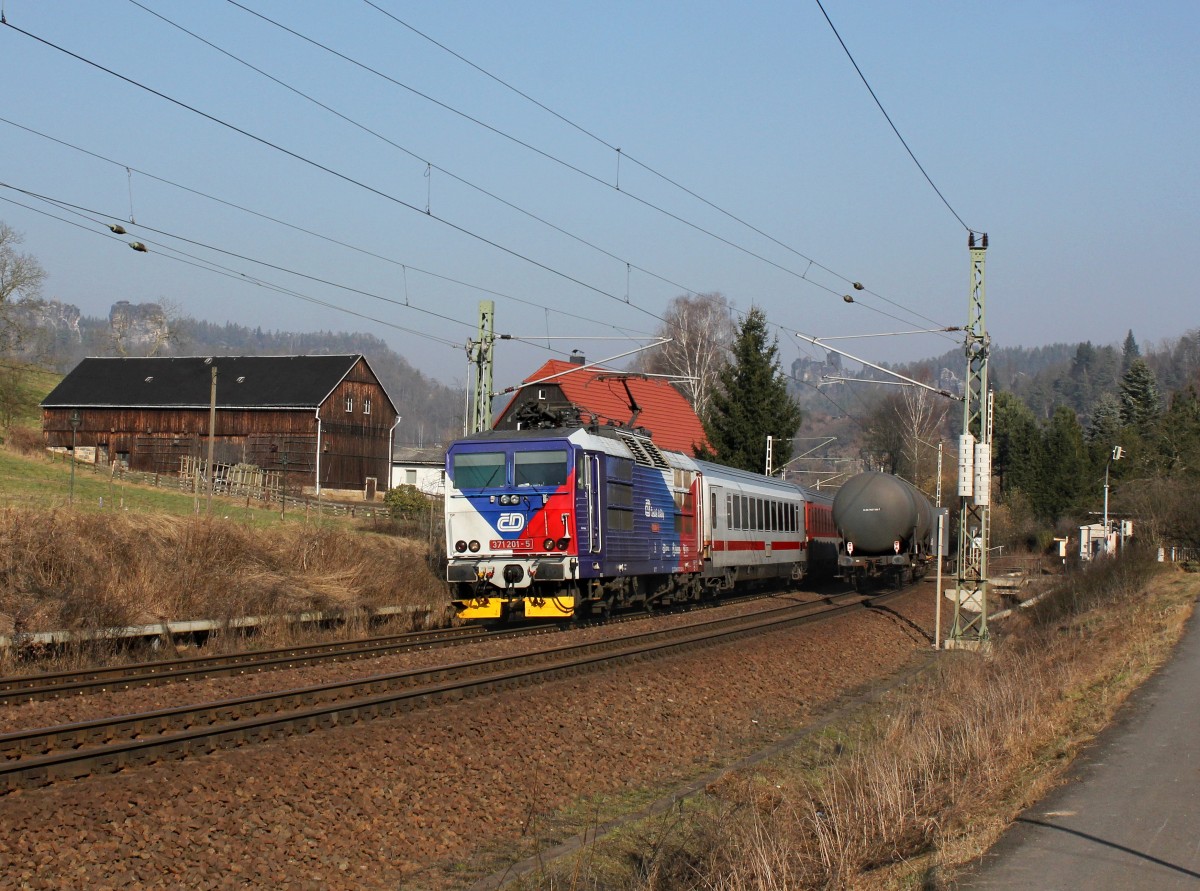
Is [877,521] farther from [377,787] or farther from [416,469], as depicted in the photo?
[416,469]

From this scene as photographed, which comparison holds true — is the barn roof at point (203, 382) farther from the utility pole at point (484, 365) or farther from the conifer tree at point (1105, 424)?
the conifer tree at point (1105, 424)

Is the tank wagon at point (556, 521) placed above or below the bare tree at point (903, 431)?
below

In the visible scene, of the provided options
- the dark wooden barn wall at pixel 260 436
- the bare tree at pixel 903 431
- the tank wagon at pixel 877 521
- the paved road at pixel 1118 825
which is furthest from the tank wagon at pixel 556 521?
the bare tree at pixel 903 431

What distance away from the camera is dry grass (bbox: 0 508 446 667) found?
1625cm

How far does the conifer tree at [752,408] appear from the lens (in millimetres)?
50031

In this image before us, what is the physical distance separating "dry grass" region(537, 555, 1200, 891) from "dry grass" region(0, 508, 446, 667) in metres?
9.45

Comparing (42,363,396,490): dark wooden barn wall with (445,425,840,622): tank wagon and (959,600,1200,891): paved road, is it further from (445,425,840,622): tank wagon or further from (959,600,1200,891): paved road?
(959,600,1200,891): paved road

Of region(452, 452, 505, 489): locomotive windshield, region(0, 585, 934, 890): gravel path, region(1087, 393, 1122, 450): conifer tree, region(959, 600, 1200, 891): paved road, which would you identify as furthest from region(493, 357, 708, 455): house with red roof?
region(1087, 393, 1122, 450): conifer tree

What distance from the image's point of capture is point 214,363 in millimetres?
63531

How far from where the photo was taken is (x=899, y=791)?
9.21 meters

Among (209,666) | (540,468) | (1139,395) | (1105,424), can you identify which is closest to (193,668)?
(209,666)

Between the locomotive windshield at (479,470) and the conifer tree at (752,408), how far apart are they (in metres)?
30.4

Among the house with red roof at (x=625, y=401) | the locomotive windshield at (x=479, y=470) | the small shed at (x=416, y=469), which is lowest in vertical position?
the locomotive windshield at (x=479, y=470)

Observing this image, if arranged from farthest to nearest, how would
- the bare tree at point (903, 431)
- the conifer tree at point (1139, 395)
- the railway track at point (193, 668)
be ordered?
the conifer tree at point (1139, 395) → the bare tree at point (903, 431) → the railway track at point (193, 668)
